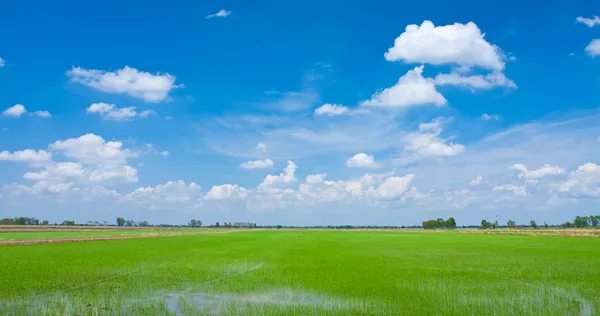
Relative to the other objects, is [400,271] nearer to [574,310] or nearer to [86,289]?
[574,310]

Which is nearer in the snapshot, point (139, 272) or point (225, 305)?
point (225, 305)

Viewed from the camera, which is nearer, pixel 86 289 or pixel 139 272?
pixel 86 289

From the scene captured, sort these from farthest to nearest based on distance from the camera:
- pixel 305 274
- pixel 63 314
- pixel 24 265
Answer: pixel 24 265 < pixel 305 274 < pixel 63 314

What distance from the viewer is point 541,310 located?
1188 cm

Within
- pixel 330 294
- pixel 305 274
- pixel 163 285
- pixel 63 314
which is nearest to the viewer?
pixel 63 314

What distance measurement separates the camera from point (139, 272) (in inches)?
796

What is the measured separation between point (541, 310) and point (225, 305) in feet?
31.0

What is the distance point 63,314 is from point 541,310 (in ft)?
44.7

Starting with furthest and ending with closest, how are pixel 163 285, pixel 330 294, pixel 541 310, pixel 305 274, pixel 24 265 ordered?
pixel 24 265, pixel 305 274, pixel 163 285, pixel 330 294, pixel 541 310

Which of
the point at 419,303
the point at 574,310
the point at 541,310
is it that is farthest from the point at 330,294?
the point at 574,310

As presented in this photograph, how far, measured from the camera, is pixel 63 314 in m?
11.0

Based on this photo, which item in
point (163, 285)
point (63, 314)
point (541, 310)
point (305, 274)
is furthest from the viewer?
point (305, 274)

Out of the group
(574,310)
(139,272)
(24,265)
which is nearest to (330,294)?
(574,310)

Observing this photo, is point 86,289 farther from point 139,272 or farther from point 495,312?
point 495,312
